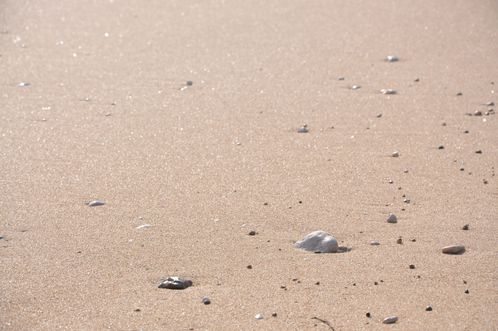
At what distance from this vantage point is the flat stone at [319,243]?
4133mm

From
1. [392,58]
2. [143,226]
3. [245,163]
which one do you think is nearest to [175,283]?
[143,226]

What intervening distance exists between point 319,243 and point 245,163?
4.03ft

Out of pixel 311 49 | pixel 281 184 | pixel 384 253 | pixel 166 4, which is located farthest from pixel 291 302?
pixel 166 4

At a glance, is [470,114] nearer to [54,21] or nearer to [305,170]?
[305,170]

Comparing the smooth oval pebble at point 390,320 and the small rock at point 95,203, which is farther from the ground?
the smooth oval pebble at point 390,320

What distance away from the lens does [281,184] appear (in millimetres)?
4957

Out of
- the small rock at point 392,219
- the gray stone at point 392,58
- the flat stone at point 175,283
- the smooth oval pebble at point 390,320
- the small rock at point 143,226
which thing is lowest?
the gray stone at point 392,58

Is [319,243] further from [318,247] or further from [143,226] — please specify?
[143,226]

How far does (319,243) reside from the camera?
13.7 feet

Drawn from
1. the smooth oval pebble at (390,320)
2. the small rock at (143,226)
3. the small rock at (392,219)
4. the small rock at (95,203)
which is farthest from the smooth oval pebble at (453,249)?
the small rock at (95,203)

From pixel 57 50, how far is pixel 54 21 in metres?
0.88

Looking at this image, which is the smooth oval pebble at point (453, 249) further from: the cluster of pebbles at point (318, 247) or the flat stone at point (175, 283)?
the flat stone at point (175, 283)

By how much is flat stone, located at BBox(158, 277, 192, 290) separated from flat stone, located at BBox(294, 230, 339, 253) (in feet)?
1.96

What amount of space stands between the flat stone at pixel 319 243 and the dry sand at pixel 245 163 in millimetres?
58
